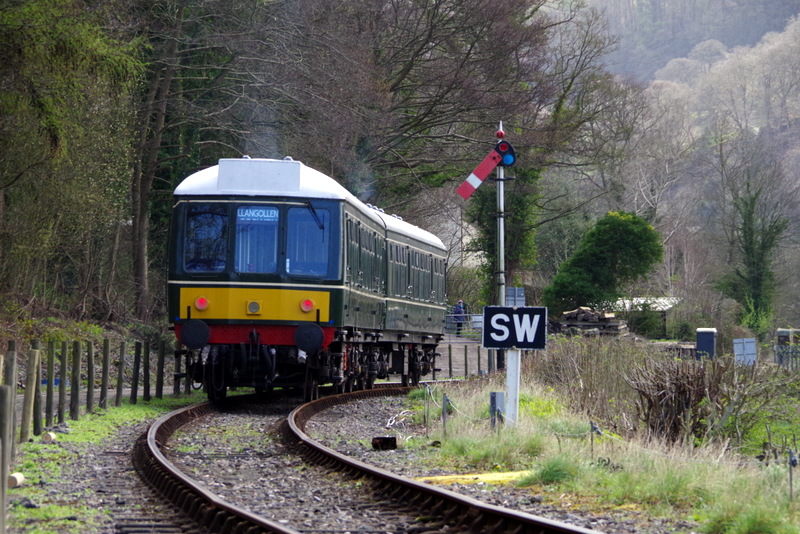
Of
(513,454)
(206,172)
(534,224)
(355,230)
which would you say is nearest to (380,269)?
(355,230)

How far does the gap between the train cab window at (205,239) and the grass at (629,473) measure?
16.8 feet

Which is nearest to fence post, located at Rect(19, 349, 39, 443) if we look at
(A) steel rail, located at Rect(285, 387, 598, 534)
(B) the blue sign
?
(A) steel rail, located at Rect(285, 387, 598, 534)

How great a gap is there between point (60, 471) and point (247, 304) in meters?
6.63

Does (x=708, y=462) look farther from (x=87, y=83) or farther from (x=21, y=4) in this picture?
(x=87, y=83)

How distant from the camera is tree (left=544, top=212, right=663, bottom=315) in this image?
46281mm

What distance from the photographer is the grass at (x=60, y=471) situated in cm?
717

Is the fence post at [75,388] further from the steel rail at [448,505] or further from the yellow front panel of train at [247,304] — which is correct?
the steel rail at [448,505]

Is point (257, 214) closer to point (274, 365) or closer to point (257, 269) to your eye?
point (257, 269)

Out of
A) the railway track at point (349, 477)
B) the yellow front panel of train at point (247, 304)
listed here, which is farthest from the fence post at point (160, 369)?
the railway track at point (349, 477)

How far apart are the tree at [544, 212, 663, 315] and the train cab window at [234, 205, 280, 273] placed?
101 feet

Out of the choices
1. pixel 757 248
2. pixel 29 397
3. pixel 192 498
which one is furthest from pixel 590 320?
pixel 192 498

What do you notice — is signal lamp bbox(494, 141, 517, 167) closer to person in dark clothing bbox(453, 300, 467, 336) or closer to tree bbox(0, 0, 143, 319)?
tree bbox(0, 0, 143, 319)

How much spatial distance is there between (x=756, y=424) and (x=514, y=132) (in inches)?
734

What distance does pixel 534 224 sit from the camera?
47.6 meters
